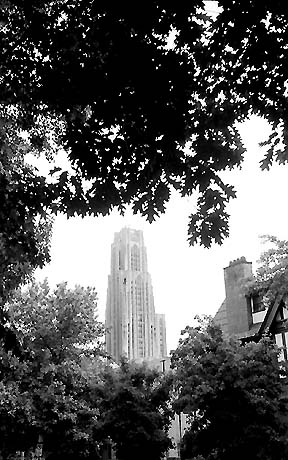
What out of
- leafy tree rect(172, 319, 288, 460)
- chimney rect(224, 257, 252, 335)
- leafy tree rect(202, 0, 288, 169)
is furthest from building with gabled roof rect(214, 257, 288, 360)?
leafy tree rect(202, 0, 288, 169)

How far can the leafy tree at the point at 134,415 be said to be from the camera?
940 inches

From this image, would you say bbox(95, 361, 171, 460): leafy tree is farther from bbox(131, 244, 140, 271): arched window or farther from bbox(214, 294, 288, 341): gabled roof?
bbox(131, 244, 140, 271): arched window

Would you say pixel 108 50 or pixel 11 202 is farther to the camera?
pixel 11 202

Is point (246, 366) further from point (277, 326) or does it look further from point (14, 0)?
point (14, 0)

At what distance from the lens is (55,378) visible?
23656mm

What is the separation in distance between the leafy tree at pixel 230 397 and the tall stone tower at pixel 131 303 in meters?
121

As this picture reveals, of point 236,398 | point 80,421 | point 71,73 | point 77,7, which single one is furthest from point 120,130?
point 80,421

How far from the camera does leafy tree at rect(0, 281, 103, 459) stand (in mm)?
22266

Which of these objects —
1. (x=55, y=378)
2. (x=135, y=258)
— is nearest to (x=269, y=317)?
(x=55, y=378)

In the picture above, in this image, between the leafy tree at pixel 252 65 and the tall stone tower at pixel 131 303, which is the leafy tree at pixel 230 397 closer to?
the leafy tree at pixel 252 65

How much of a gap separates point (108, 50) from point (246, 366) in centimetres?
1698

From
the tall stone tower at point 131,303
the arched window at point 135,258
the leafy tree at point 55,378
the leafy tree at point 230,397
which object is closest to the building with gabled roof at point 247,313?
the leafy tree at point 230,397

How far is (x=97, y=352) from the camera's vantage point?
2562 centimetres

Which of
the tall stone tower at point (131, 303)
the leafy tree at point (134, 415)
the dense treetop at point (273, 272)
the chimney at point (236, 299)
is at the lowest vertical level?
the leafy tree at point (134, 415)
